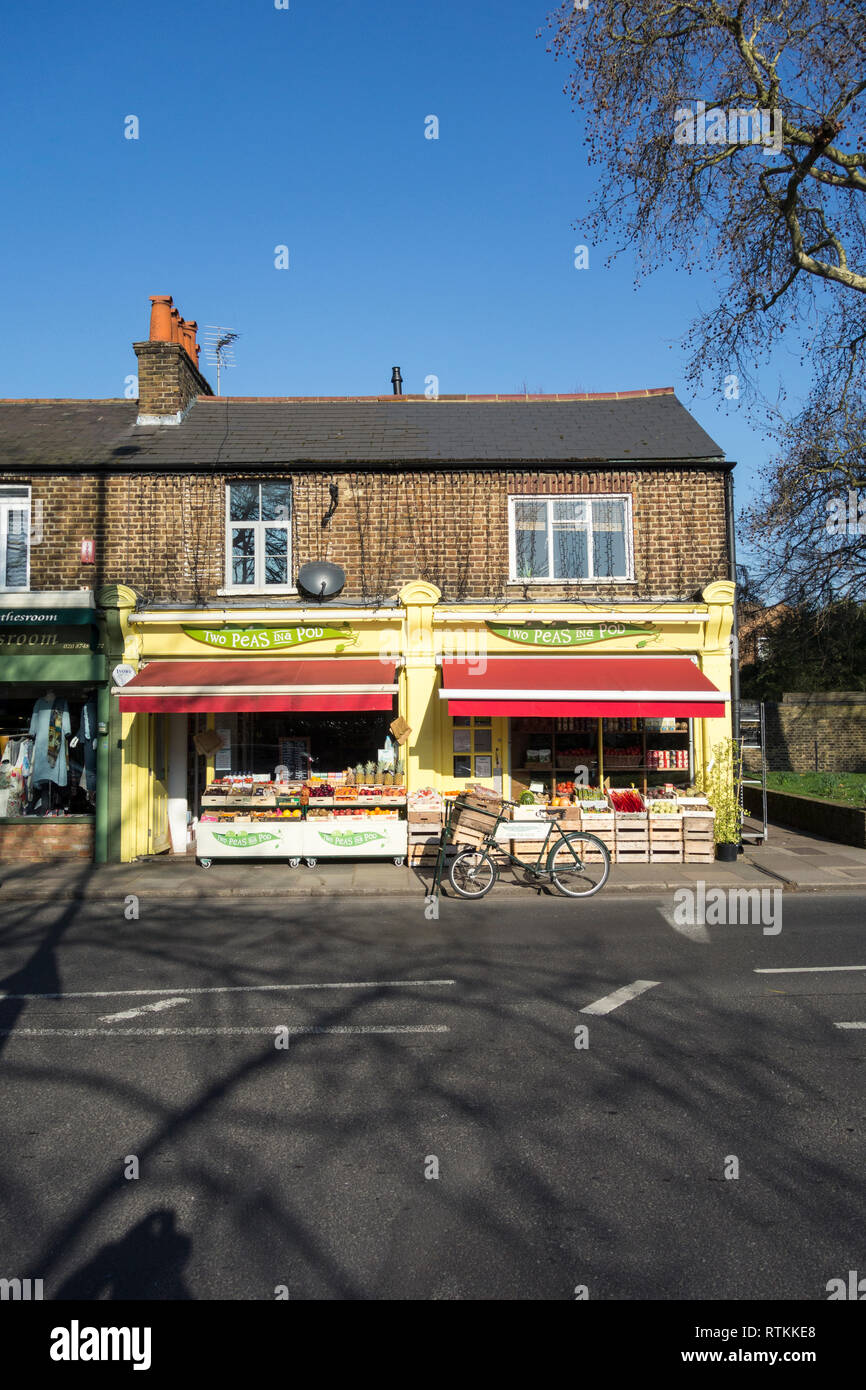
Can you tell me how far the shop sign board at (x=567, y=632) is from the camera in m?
13.7

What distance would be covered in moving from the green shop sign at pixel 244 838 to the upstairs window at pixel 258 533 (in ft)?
13.2

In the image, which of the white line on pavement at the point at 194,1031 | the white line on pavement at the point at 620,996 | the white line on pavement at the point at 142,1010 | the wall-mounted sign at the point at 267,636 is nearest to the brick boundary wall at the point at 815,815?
the wall-mounted sign at the point at 267,636

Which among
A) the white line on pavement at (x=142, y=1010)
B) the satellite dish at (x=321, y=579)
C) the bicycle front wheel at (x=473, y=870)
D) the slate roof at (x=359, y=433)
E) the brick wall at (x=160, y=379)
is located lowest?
the white line on pavement at (x=142, y=1010)

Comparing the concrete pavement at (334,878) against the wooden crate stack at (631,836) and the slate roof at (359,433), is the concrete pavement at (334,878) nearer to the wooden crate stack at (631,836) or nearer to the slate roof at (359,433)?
the wooden crate stack at (631,836)

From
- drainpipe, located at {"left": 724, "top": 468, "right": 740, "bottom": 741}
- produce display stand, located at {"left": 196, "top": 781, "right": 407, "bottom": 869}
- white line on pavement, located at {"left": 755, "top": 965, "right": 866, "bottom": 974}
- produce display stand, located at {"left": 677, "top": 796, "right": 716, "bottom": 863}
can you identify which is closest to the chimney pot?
produce display stand, located at {"left": 196, "top": 781, "right": 407, "bottom": 869}

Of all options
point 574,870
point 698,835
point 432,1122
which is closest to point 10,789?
point 574,870

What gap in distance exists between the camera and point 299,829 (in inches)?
506

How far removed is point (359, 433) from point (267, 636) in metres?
4.22

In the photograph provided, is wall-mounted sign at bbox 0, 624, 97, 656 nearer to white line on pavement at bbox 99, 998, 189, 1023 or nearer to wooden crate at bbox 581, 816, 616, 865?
wooden crate at bbox 581, 816, 616, 865

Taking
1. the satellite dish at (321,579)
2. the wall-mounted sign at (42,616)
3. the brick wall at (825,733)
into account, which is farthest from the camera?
the brick wall at (825,733)

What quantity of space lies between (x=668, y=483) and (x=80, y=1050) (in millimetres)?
11762

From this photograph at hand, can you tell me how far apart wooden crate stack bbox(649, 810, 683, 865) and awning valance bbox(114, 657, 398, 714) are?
14.1 ft
